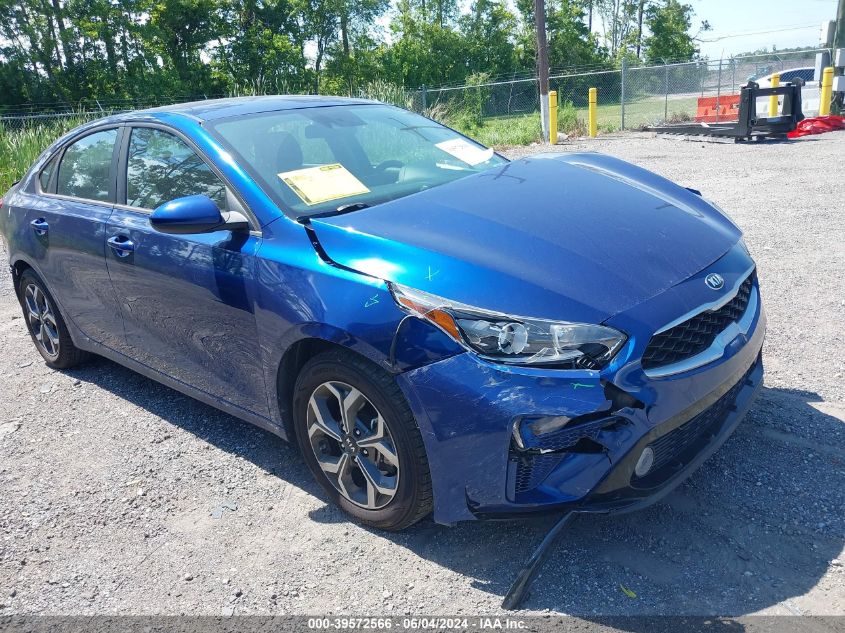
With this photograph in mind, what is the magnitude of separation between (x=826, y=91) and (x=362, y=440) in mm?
18919

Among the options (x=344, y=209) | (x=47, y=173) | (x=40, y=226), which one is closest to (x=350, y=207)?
(x=344, y=209)

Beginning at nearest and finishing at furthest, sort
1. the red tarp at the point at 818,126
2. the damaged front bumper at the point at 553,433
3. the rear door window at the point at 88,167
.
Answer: the damaged front bumper at the point at 553,433
the rear door window at the point at 88,167
the red tarp at the point at 818,126

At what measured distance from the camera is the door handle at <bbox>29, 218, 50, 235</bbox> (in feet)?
14.3

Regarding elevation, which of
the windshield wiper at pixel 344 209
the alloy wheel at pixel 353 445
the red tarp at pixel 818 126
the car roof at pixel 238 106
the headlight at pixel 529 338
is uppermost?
the car roof at pixel 238 106

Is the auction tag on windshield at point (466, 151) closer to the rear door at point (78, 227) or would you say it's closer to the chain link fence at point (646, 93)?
the rear door at point (78, 227)

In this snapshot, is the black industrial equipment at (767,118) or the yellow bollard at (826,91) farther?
the yellow bollard at (826,91)

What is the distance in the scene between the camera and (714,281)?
2.74 metres

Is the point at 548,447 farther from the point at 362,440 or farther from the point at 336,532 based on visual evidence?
the point at 336,532

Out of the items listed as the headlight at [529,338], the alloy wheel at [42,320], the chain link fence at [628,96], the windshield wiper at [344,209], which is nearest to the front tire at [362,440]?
the headlight at [529,338]

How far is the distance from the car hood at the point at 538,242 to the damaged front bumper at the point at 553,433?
0.24 meters

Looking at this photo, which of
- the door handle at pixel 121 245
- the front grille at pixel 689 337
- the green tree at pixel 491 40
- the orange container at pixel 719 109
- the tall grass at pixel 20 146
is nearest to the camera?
the front grille at pixel 689 337

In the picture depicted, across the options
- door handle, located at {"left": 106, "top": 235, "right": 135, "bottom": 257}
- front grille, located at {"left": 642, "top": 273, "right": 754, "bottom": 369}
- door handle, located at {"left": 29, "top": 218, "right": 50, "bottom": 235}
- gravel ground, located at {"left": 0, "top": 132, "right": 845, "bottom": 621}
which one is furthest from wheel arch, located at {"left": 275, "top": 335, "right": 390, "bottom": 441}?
door handle, located at {"left": 29, "top": 218, "right": 50, "bottom": 235}

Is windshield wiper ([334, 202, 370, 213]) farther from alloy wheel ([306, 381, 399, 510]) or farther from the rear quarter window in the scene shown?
the rear quarter window

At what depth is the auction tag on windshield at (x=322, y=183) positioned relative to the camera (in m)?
3.14
